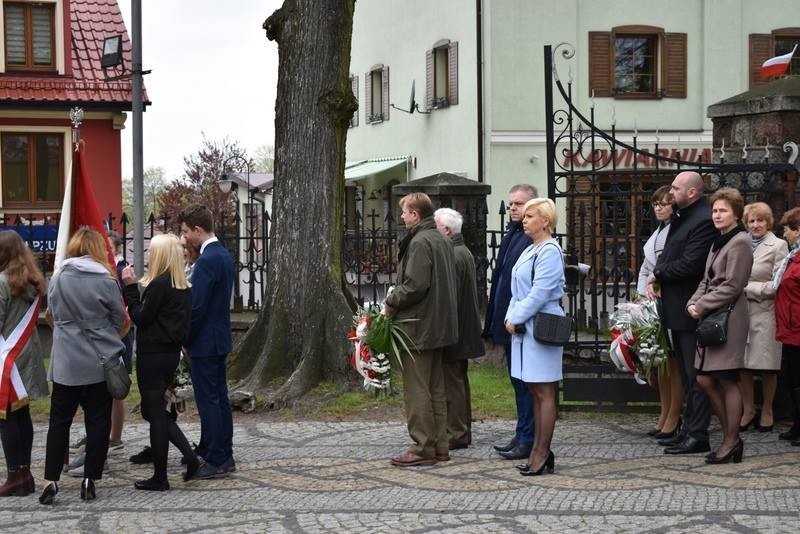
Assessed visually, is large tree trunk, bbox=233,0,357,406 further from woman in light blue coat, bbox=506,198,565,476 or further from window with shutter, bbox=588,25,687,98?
window with shutter, bbox=588,25,687,98

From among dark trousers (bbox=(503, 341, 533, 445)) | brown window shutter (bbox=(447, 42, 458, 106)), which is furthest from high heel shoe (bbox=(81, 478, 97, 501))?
brown window shutter (bbox=(447, 42, 458, 106))

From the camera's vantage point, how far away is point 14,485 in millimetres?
8344

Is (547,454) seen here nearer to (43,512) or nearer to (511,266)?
(511,266)

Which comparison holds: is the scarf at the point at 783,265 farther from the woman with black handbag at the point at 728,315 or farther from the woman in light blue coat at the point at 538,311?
the woman in light blue coat at the point at 538,311

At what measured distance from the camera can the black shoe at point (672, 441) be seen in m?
9.54

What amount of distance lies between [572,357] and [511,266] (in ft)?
9.07

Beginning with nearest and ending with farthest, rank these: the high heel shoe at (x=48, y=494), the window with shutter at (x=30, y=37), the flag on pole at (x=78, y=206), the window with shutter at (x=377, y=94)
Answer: the high heel shoe at (x=48, y=494) < the flag on pole at (x=78, y=206) < the window with shutter at (x=30, y=37) < the window with shutter at (x=377, y=94)

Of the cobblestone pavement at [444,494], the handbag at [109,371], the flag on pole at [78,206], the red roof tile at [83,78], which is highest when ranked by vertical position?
the red roof tile at [83,78]

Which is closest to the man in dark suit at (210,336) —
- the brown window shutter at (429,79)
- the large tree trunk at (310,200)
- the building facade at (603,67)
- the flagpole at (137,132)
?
the large tree trunk at (310,200)

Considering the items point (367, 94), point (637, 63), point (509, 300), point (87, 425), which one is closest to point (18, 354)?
point (87, 425)

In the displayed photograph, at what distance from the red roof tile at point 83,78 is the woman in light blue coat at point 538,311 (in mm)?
20103

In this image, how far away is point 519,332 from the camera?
28.6 feet

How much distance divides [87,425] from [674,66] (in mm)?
24108

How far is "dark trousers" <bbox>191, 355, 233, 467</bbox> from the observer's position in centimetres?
870
